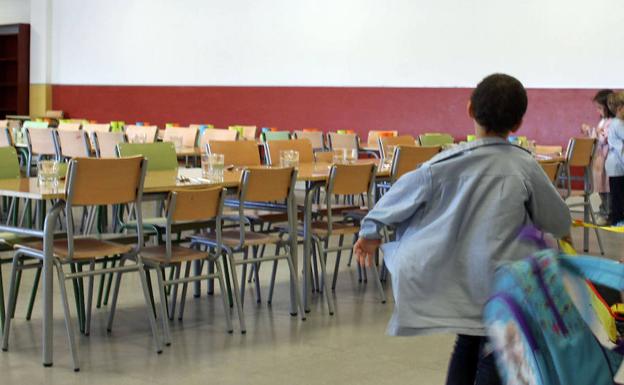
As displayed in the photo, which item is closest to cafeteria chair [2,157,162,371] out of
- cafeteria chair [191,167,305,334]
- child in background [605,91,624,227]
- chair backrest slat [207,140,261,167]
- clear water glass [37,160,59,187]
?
clear water glass [37,160,59,187]

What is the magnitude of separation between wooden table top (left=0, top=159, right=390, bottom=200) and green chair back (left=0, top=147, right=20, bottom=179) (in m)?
0.14

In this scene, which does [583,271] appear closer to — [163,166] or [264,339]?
[264,339]

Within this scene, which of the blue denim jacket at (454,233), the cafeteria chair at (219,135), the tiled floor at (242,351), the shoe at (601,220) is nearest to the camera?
the blue denim jacket at (454,233)

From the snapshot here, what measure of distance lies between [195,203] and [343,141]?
16.1 ft

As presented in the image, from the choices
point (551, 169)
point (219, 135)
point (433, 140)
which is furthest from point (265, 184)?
point (219, 135)

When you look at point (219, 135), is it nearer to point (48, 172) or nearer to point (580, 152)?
point (580, 152)

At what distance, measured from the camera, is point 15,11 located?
18047mm

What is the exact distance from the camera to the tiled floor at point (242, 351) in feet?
13.9

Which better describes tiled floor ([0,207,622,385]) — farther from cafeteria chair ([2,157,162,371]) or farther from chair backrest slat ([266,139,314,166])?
chair backrest slat ([266,139,314,166])

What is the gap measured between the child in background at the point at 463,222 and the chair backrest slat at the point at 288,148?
13.4ft

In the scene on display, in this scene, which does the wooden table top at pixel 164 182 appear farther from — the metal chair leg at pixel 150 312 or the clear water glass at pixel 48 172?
the metal chair leg at pixel 150 312

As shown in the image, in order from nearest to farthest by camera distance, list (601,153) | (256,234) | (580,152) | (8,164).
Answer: (8,164)
(256,234)
(580,152)
(601,153)

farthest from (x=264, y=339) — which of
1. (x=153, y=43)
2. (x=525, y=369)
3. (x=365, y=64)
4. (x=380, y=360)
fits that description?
(x=153, y=43)

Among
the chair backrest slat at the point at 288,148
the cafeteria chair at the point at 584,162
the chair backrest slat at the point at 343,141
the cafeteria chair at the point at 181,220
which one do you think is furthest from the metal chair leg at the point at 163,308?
the chair backrest slat at the point at 343,141
